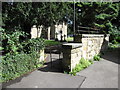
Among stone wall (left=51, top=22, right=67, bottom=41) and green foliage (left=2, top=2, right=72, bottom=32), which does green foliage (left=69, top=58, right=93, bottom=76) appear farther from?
stone wall (left=51, top=22, right=67, bottom=41)

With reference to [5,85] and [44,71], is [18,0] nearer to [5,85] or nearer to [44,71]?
[44,71]

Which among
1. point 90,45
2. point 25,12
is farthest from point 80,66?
point 25,12

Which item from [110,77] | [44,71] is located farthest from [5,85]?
[110,77]

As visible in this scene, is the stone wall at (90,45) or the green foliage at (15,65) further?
the stone wall at (90,45)

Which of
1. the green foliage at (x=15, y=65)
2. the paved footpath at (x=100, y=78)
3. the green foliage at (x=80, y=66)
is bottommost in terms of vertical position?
the paved footpath at (x=100, y=78)

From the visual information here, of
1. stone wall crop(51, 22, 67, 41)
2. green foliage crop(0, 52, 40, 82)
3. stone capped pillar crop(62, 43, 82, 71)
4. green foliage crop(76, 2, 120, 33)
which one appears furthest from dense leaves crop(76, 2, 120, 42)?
stone wall crop(51, 22, 67, 41)

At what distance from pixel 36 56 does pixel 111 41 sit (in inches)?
475

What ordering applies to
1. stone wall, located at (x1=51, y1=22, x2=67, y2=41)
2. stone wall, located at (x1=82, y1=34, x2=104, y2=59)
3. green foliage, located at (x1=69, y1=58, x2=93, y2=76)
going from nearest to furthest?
green foliage, located at (x1=69, y1=58, x2=93, y2=76) → stone wall, located at (x1=82, y1=34, x2=104, y2=59) → stone wall, located at (x1=51, y1=22, x2=67, y2=41)

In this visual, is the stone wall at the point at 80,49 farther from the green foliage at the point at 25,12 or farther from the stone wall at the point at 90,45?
the green foliage at the point at 25,12

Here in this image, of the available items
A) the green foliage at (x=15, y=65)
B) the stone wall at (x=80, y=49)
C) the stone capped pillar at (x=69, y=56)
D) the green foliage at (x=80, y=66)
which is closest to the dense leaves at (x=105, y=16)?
the stone wall at (x=80, y=49)

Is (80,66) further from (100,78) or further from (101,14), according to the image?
(101,14)

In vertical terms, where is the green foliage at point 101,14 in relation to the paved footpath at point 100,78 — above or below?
above

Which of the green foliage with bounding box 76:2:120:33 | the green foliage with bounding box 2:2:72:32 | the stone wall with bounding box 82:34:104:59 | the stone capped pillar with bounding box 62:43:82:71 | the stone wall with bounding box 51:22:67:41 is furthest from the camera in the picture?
the stone wall with bounding box 51:22:67:41

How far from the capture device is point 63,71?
5078 mm
